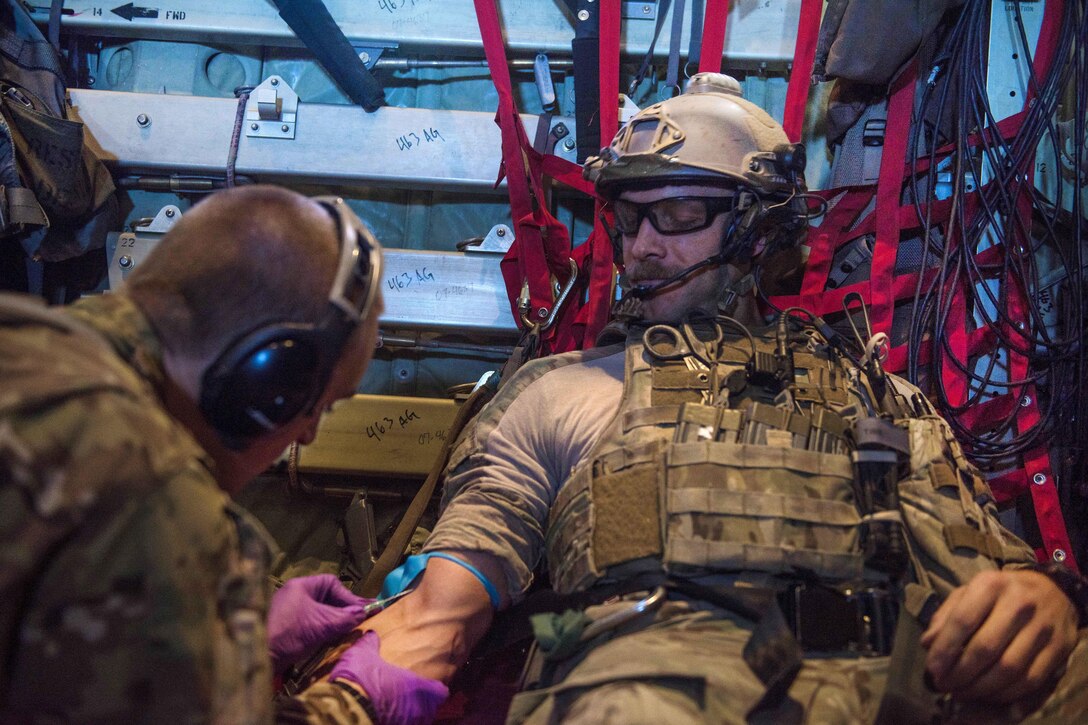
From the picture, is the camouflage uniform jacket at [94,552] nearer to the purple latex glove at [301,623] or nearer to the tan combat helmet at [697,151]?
the purple latex glove at [301,623]

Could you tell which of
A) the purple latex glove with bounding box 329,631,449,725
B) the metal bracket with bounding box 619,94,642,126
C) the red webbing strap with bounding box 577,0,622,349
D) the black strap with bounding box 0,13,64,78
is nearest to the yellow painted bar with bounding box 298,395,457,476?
the red webbing strap with bounding box 577,0,622,349

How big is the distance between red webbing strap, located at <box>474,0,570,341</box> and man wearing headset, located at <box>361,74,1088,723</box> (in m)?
0.39

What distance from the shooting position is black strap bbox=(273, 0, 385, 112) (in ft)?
9.70

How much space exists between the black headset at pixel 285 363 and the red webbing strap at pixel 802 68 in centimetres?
204

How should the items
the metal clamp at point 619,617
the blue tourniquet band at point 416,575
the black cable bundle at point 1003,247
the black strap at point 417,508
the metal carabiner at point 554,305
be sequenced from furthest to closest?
the metal carabiner at point 554,305
the black cable bundle at point 1003,247
the black strap at point 417,508
the blue tourniquet band at point 416,575
the metal clamp at point 619,617

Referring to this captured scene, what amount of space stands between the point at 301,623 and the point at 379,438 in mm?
1036

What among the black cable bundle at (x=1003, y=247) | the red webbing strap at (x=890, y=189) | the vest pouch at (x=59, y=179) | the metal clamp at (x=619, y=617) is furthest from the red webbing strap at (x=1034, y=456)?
the vest pouch at (x=59, y=179)

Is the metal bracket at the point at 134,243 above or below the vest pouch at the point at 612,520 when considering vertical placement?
above

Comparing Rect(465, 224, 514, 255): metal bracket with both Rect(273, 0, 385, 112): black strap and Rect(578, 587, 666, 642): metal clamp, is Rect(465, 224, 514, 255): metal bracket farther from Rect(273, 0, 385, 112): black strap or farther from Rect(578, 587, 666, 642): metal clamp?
Rect(578, 587, 666, 642): metal clamp

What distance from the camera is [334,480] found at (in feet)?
10.1

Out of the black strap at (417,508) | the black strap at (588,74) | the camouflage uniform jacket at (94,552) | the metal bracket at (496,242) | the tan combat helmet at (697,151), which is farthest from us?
the metal bracket at (496,242)

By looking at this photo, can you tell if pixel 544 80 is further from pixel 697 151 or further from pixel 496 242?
pixel 697 151

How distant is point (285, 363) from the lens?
48.1 inches

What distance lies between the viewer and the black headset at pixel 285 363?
1.20m
